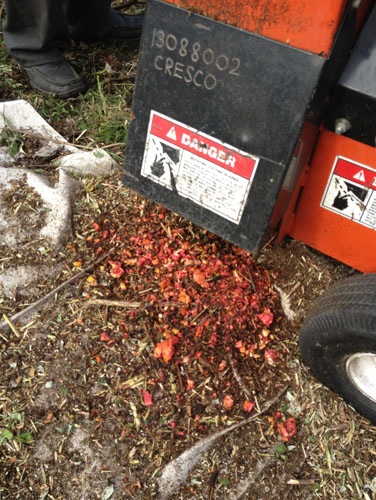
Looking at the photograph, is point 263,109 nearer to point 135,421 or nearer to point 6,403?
point 135,421

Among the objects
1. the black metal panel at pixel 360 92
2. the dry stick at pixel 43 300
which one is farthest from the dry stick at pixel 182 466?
the black metal panel at pixel 360 92

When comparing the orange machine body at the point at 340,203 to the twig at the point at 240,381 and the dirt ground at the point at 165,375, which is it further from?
the twig at the point at 240,381

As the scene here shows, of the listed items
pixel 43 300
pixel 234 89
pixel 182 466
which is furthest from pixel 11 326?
pixel 234 89

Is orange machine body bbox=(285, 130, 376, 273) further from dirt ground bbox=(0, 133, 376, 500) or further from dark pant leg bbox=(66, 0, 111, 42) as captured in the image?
dark pant leg bbox=(66, 0, 111, 42)

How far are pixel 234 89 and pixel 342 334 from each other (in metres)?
0.72

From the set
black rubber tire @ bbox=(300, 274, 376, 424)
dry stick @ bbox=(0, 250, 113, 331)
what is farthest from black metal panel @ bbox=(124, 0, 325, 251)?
dry stick @ bbox=(0, 250, 113, 331)

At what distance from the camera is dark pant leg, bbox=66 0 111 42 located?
2.71 m

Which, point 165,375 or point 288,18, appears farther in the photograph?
point 165,375

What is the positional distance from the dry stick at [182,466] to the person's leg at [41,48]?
69.6 inches

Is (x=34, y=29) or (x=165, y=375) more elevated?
(x=34, y=29)

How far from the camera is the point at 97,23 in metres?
2.77

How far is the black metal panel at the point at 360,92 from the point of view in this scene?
128 centimetres

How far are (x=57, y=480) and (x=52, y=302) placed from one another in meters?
0.59

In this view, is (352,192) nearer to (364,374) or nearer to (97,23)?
(364,374)
